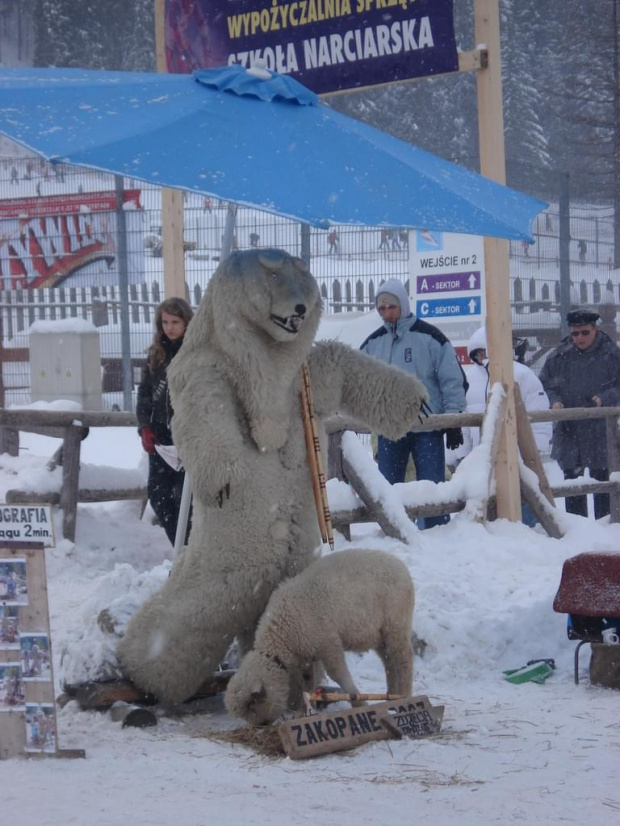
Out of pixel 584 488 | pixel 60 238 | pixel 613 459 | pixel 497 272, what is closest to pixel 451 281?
pixel 613 459

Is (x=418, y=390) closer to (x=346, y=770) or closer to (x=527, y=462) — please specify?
(x=346, y=770)

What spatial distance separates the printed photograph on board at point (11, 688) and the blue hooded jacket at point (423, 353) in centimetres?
427

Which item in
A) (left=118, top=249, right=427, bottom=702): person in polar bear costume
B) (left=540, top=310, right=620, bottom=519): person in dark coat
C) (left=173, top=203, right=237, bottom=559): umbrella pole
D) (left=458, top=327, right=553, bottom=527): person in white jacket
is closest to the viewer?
(left=118, top=249, right=427, bottom=702): person in polar bear costume

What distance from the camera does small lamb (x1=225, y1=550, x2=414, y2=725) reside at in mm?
3877

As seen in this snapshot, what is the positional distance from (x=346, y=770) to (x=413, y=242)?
8.71 metres

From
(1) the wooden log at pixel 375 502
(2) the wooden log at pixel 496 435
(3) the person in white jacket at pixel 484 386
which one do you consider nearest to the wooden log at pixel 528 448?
(2) the wooden log at pixel 496 435

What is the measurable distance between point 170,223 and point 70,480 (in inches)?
73.4

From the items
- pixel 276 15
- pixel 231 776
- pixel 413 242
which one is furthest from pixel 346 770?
pixel 413 242

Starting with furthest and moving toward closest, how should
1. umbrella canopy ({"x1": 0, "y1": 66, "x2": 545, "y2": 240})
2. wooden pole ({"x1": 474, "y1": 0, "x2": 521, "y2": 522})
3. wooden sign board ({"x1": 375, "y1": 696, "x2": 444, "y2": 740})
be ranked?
wooden pole ({"x1": 474, "y1": 0, "x2": 521, "y2": 522})
wooden sign board ({"x1": 375, "y1": 696, "x2": 444, "y2": 740})
umbrella canopy ({"x1": 0, "y1": 66, "x2": 545, "y2": 240})

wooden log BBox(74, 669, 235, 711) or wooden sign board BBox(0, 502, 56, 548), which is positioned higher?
wooden sign board BBox(0, 502, 56, 548)

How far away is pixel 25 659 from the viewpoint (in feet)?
11.5

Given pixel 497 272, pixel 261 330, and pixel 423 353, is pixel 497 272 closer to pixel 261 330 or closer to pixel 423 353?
pixel 423 353

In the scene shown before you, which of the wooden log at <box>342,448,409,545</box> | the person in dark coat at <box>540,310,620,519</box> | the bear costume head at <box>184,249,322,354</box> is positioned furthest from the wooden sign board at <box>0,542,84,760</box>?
the person in dark coat at <box>540,310,620,519</box>

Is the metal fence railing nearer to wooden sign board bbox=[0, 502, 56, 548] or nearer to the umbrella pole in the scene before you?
the umbrella pole
